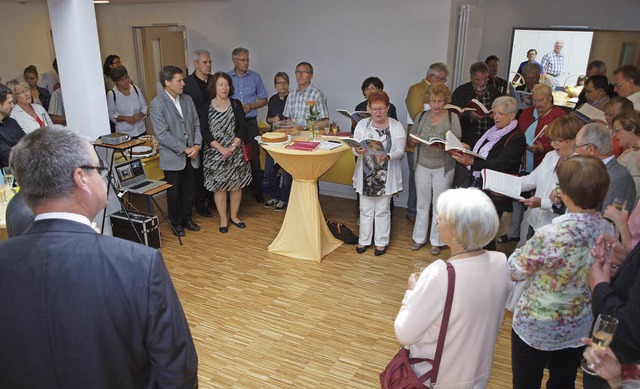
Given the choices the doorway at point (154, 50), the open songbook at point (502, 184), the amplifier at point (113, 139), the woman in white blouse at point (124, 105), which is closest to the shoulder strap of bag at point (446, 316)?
the open songbook at point (502, 184)

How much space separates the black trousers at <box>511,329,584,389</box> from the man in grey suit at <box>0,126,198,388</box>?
66.2 inches

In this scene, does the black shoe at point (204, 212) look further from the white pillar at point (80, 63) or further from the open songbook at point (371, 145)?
the open songbook at point (371, 145)

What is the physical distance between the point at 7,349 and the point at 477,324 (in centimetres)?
162

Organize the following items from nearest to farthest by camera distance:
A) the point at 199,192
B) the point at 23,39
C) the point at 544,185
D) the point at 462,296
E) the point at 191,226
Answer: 1. the point at 462,296
2. the point at 544,185
3. the point at 191,226
4. the point at 199,192
5. the point at 23,39

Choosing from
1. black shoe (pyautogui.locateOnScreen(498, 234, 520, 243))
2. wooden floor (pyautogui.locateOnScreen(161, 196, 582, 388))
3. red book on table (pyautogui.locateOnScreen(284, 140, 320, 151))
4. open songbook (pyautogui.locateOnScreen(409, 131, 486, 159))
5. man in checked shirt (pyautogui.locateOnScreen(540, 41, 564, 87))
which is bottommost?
wooden floor (pyautogui.locateOnScreen(161, 196, 582, 388))

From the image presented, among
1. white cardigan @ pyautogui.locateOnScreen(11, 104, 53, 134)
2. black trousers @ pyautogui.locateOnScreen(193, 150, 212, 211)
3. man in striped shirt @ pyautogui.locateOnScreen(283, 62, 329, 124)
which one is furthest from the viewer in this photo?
black trousers @ pyautogui.locateOnScreen(193, 150, 212, 211)

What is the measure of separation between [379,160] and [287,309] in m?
1.67

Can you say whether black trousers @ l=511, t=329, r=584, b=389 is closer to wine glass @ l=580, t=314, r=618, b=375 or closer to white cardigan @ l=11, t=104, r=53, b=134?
wine glass @ l=580, t=314, r=618, b=375

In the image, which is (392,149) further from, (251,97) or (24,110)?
(24,110)

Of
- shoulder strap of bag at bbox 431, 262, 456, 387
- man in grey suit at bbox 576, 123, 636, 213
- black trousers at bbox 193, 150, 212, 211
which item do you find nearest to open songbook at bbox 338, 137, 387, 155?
man in grey suit at bbox 576, 123, 636, 213

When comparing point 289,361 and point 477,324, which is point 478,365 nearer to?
point 477,324

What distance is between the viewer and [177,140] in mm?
5199

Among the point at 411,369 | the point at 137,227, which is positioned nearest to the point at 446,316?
the point at 411,369

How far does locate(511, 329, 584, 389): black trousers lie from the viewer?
89.7 inches
